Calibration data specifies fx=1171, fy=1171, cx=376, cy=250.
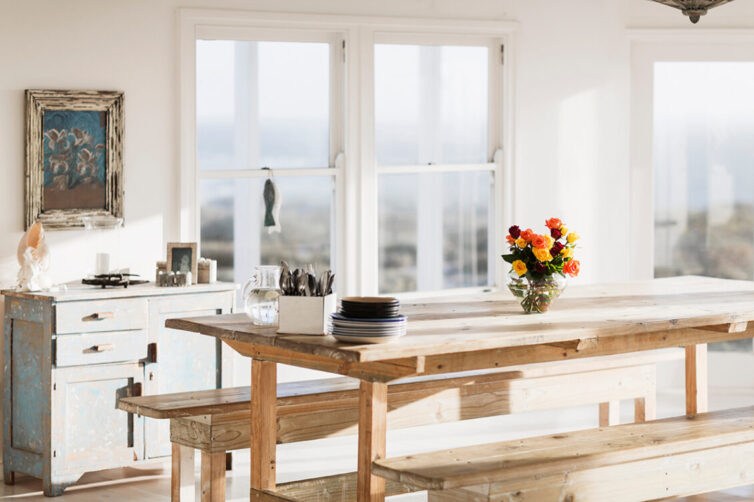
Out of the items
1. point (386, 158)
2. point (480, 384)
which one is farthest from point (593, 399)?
point (386, 158)

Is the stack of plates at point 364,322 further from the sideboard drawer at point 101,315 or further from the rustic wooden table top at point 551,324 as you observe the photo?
the sideboard drawer at point 101,315

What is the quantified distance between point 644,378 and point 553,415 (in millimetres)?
1467

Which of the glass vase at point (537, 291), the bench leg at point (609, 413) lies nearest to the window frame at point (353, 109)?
the bench leg at point (609, 413)

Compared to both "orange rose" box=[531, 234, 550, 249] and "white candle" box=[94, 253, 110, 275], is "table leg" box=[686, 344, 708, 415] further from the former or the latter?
"white candle" box=[94, 253, 110, 275]

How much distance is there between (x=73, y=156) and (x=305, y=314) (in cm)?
251

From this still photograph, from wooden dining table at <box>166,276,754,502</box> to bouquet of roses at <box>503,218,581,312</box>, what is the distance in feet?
0.25

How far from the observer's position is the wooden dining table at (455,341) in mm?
3791

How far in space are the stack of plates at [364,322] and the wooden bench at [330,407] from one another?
2.63ft

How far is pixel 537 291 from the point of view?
4.56 m

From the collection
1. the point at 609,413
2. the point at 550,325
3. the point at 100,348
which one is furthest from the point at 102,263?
the point at 609,413

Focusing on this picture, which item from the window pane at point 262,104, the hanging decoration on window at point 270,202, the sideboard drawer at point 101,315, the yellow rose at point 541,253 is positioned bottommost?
the sideboard drawer at point 101,315

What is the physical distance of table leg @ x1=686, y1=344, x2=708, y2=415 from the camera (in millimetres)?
5512

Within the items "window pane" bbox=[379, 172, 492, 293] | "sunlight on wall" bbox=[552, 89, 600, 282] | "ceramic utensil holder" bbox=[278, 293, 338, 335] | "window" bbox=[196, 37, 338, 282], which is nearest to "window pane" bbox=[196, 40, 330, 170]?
"window" bbox=[196, 37, 338, 282]

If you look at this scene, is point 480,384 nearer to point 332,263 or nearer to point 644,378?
point 644,378
